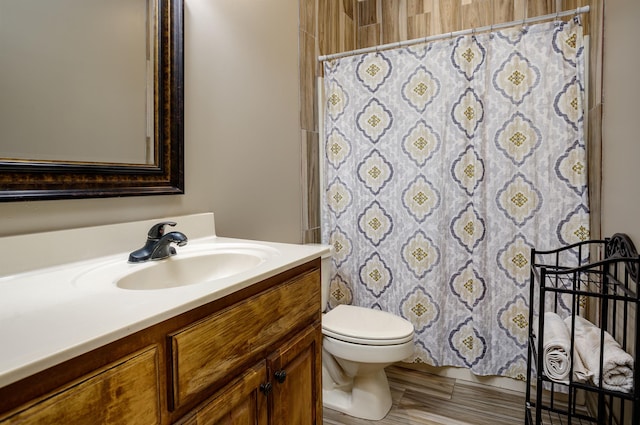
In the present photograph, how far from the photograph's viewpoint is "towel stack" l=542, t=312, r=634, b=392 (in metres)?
1.11

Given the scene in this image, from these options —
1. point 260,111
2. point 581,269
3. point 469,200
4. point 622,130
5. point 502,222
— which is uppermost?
point 260,111

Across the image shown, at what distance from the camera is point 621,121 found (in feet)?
4.58

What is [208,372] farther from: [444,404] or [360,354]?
[444,404]

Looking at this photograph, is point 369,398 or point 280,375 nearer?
point 280,375

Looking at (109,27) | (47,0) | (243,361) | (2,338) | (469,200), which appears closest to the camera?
(2,338)

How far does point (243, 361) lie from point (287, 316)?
21 centimetres

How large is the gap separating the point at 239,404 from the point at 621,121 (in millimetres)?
1690

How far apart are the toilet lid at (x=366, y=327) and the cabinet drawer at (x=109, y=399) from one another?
1135 millimetres

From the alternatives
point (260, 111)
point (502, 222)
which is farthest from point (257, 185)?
point (502, 222)

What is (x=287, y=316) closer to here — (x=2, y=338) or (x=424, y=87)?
(x=2, y=338)

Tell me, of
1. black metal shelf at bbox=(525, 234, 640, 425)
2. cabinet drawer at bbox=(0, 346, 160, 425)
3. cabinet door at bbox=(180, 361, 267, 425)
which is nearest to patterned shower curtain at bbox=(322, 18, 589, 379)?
black metal shelf at bbox=(525, 234, 640, 425)

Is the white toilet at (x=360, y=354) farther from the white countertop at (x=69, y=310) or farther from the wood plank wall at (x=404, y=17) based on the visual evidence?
the wood plank wall at (x=404, y=17)

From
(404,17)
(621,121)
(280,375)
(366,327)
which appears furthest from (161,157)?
(404,17)

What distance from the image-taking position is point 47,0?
0.99 meters
